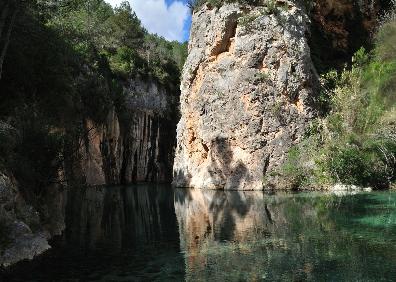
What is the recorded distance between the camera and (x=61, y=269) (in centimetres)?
950

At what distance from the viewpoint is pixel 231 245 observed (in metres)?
11.4

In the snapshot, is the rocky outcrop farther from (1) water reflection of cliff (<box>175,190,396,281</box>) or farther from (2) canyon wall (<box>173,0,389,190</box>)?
(2) canyon wall (<box>173,0,389,190</box>)

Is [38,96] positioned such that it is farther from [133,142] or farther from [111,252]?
[133,142]

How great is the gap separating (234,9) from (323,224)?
75.8 feet

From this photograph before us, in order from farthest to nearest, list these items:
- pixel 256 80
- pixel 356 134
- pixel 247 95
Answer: pixel 247 95 < pixel 256 80 < pixel 356 134

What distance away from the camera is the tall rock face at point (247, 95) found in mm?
29953

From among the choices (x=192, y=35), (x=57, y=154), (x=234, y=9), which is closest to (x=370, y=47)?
(x=234, y=9)

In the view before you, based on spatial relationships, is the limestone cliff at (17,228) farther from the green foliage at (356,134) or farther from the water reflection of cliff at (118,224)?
the green foliage at (356,134)

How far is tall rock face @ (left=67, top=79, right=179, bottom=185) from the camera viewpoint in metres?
42.2

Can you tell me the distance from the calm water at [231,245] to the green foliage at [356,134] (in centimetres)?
576

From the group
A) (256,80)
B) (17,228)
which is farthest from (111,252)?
(256,80)

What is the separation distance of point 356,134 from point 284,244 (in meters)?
16.6

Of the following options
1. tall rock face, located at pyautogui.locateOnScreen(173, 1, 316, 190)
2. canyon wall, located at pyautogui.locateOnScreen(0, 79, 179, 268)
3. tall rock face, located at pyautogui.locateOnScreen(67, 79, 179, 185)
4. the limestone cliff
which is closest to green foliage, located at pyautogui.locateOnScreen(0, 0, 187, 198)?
the limestone cliff

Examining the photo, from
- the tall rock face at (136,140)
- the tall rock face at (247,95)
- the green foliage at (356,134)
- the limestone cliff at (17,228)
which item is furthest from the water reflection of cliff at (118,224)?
the tall rock face at (136,140)
